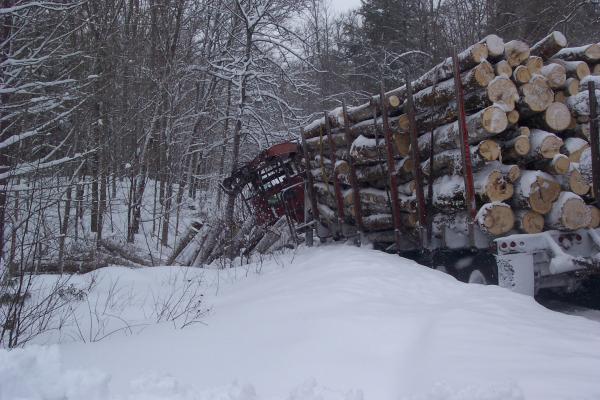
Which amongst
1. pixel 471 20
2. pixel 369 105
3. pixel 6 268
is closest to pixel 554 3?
pixel 471 20

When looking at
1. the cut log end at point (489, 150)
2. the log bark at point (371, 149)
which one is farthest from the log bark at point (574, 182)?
the log bark at point (371, 149)

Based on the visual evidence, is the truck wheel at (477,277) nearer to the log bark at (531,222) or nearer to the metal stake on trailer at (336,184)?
the log bark at (531,222)

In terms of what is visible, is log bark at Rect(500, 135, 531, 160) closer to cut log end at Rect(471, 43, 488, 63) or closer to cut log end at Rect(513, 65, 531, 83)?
cut log end at Rect(513, 65, 531, 83)

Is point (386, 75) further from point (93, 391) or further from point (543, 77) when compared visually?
point (93, 391)

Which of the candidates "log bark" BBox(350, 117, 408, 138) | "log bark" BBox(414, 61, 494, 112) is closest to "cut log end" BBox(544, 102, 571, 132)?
"log bark" BBox(414, 61, 494, 112)

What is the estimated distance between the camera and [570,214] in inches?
230

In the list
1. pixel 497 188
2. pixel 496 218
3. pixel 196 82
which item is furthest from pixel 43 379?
pixel 196 82

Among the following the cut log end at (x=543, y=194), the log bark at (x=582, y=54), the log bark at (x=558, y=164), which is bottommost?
the cut log end at (x=543, y=194)

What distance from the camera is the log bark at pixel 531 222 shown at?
5.94 m

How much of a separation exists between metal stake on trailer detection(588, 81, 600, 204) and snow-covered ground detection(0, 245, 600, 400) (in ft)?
6.15

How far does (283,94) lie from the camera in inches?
690

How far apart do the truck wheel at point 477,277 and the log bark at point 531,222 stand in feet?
2.66

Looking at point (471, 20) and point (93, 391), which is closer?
point (93, 391)

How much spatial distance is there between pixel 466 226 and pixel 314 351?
11.4ft
